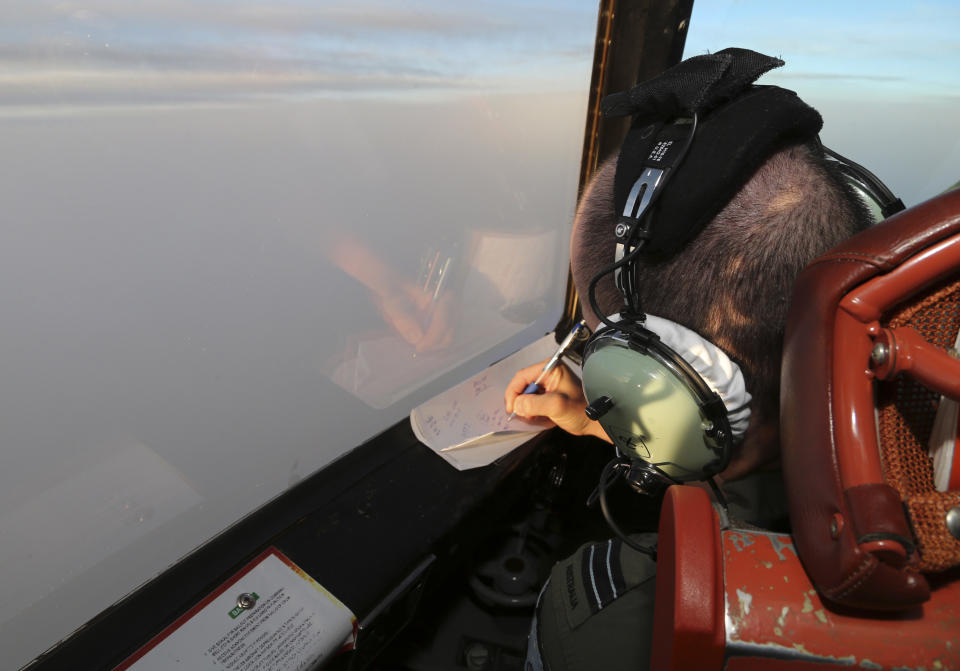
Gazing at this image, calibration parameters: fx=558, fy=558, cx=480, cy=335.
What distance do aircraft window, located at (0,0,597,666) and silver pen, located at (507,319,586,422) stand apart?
9.3 inches

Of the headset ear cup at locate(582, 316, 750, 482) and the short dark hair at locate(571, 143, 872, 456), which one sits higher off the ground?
the short dark hair at locate(571, 143, 872, 456)

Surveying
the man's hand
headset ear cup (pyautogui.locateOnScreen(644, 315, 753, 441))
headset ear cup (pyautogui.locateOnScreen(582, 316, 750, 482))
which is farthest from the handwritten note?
headset ear cup (pyautogui.locateOnScreen(644, 315, 753, 441))

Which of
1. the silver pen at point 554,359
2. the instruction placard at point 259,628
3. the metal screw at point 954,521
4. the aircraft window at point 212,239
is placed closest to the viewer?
the metal screw at point 954,521

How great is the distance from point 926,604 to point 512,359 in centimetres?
97

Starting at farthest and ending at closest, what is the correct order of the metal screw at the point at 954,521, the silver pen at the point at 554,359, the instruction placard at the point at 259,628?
1. the silver pen at the point at 554,359
2. the instruction placard at the point at 259,628
3. the metal screw at the point at 954,521

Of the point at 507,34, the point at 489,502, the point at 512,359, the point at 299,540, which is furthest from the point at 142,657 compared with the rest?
the point at 507,34

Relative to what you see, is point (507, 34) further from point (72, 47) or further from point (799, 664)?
point (799, 664)

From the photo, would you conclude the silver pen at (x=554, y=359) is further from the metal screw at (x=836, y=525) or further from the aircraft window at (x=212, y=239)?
the metal screw at (x=836, y=525)

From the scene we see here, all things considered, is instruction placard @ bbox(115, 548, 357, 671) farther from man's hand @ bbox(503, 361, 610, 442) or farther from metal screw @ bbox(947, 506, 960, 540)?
metal screw @ bbox(947, 506, 960, 540)

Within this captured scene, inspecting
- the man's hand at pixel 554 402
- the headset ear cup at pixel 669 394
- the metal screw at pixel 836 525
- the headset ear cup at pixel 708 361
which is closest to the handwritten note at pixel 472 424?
the man's hand at pixel 554 402

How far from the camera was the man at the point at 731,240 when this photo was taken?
55 centimetres

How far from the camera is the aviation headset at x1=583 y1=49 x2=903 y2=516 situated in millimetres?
542

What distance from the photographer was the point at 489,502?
1.10 m

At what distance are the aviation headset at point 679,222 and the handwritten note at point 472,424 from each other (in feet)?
1.48
